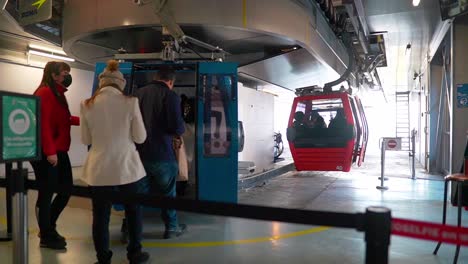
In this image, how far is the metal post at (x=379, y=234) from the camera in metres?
1.50

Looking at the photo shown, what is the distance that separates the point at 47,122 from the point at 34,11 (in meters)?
2.26

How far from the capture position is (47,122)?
324 cm

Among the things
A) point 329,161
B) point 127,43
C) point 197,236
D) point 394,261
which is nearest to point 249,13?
point 127,43

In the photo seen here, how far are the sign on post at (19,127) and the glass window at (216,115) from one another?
1949 millimetres

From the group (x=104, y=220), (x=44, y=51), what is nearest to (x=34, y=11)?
(x=104, y=220)

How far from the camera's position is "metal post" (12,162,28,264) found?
225cm

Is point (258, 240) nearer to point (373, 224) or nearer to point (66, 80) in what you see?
point (373, 224)

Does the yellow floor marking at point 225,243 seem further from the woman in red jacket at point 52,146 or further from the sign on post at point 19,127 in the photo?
the sign on post at point 19,127

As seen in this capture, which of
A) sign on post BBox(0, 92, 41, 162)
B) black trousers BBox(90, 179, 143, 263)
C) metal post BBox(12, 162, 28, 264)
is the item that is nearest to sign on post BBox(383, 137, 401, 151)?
black trousers BBox(90, 179, 143, 263)

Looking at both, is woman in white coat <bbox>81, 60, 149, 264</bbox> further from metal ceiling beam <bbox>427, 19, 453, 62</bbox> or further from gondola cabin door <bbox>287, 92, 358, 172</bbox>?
metal ceiling beam <bbox>427, 19, 453, 62</bbox>

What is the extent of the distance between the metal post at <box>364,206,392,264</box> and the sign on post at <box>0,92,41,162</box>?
2059 millimetres

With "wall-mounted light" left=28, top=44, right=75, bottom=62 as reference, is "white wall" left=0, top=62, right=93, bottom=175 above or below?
below

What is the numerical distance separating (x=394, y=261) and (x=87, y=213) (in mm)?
3670

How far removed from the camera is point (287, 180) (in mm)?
8195
